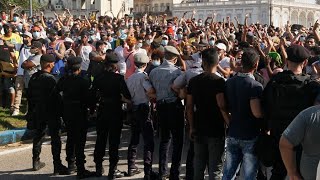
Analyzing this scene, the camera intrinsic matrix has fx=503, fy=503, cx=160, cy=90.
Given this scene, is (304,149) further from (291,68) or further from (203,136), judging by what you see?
(203,136)

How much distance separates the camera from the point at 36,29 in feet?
47.9

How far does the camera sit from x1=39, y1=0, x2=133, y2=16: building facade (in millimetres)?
85562

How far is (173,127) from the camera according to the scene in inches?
286

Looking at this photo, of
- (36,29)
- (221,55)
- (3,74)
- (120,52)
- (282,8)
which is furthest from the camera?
(282,8)

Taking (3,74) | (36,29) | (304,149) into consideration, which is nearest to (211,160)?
(304,149)

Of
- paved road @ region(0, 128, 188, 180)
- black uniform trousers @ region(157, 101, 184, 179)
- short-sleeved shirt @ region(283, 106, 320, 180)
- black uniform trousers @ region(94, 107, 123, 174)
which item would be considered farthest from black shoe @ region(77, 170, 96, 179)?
short-sleeved shirt @ region(283, 106, 320, 180)

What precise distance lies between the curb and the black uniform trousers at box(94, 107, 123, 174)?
10.3 feet

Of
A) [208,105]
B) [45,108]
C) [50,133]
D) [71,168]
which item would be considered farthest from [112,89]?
[208,105]

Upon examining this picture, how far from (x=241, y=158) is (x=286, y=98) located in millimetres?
1061

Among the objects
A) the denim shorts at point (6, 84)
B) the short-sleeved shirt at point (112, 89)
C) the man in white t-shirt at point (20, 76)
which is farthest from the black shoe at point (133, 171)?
the denim shorts at point (6, 84)

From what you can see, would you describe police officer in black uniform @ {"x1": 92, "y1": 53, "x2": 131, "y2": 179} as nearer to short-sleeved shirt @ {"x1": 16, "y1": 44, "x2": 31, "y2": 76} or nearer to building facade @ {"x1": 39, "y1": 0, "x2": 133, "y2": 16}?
short-sleeved shirt @ {"x1": 16, "y1": 44, "x2": 31, "y2": 76}

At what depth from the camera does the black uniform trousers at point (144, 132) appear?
7.56 m

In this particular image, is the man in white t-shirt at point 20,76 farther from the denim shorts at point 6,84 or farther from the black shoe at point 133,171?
the black shoe at point 133,171

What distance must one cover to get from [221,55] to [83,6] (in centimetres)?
8322
